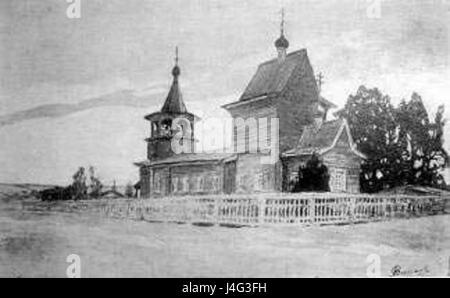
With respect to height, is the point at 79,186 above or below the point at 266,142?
below

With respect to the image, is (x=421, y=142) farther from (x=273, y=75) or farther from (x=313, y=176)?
(x=273, y=75)

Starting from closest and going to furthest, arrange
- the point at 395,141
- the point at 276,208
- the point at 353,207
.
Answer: the point at 276,208 < the point at 353,207 < the point at 395,141

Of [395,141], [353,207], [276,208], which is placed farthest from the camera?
[395,141]

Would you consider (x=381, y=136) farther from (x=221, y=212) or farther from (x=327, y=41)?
(x=221, y=212)

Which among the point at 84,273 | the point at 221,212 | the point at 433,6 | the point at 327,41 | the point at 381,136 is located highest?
the point at 433,6

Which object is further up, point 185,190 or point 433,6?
point 433,6

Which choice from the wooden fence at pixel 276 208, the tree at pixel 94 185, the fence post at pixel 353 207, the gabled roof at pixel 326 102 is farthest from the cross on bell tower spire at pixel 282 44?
the tree at pixel 94 185

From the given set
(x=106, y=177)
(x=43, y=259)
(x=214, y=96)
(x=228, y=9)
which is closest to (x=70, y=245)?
(x=43, y=259)
